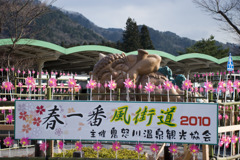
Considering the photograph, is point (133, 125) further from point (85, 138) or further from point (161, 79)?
point (161, 79)

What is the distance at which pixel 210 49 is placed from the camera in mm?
41094

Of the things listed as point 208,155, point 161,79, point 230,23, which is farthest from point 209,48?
point 208,155

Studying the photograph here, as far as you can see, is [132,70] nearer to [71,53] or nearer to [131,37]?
[71,53]

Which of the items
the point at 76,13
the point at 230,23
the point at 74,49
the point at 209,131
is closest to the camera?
the point at 209,131

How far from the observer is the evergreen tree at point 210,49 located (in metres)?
40.5

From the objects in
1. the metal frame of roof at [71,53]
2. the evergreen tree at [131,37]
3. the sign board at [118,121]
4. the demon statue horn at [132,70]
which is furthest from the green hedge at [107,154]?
the evergreen tree at [131,37]

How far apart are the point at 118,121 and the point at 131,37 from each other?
131 feet

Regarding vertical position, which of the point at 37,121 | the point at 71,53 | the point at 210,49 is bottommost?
Answer: the point at 37,121

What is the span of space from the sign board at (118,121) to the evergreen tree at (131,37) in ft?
129

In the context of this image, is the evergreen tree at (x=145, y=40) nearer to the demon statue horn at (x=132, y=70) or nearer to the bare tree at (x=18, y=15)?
the bare tree at (x=18, y=15)

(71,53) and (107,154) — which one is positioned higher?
(71,53)

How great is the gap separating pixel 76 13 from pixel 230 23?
149236 mm

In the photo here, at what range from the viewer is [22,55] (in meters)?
19.2

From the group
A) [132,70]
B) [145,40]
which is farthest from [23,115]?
[145,40]
